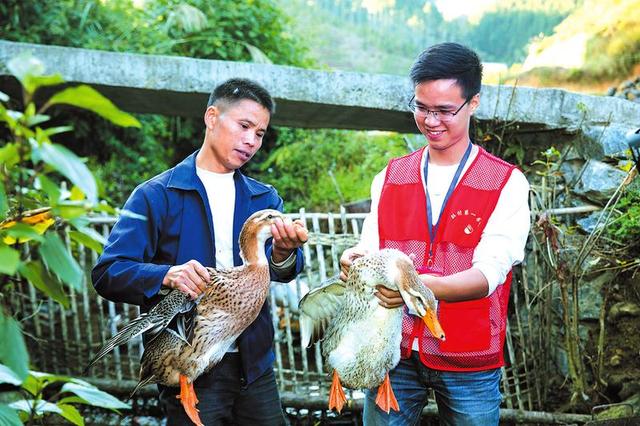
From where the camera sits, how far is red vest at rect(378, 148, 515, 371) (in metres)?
2.71

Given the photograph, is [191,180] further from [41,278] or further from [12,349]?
[12,349]

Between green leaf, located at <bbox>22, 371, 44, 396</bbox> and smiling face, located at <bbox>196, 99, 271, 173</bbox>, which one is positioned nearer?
green leaf, located at <bbox>22, 371, 44, 396</bbox>

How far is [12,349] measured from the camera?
4.45ft

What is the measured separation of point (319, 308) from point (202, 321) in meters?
0.57

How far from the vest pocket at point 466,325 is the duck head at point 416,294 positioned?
301mm

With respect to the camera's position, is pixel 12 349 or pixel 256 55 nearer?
pixel 12 349

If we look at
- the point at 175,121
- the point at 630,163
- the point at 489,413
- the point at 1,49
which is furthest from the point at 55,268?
the point at 175,121

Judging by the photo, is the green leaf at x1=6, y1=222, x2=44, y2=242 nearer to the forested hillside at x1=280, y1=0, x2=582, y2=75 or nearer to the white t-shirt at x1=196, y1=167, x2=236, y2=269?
the white t-shirt at x1=196, y1=167, x2=236, y2=269

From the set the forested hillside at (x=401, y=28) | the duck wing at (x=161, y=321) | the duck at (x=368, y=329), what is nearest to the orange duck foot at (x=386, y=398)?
the duck at (x=368, y=329)

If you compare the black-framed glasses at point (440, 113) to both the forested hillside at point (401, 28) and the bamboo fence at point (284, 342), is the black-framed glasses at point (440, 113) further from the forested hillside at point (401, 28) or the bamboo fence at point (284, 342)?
the forested hillside at point (401, 28)

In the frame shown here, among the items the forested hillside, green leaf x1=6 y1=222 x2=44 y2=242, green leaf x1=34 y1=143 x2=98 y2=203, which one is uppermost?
the forested hillside

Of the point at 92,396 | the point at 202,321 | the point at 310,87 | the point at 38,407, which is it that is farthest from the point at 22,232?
the point at 310,87

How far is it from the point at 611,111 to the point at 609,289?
1589mm

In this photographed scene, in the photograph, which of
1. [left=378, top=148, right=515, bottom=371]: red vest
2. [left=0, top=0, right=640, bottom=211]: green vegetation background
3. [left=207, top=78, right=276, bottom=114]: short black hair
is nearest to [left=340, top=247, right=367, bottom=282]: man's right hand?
[left=378, top=148, right=515, bottom=371]: red vest
